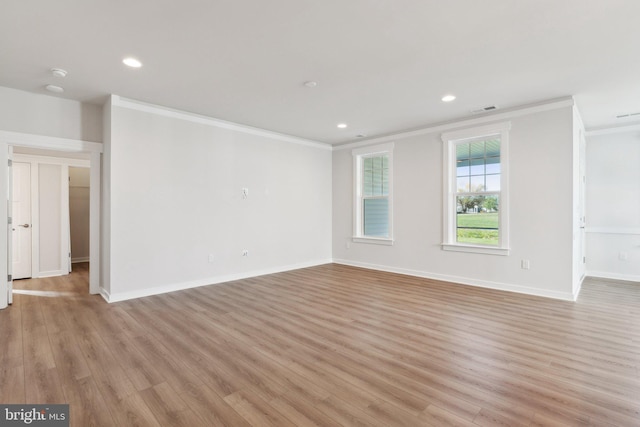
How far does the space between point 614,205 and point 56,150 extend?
8721 mm

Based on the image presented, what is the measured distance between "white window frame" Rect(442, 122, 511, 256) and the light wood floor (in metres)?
0.93

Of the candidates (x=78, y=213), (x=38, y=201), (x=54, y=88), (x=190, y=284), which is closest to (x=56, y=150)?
(x=54, y=88)

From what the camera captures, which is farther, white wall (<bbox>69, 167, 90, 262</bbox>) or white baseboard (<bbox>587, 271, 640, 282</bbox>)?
white wall (<bbox>69, 167, 90, 262</bbox>)

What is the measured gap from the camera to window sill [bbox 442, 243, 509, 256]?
182 inches

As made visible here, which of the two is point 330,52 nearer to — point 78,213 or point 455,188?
point 455,188

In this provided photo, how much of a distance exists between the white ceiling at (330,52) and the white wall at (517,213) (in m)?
0.68

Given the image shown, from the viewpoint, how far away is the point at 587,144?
18.2 ft

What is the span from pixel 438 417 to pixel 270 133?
516 cm

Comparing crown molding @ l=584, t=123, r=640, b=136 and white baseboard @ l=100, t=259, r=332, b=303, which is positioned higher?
crown molding @ l=584, t=123, r=640, b=136

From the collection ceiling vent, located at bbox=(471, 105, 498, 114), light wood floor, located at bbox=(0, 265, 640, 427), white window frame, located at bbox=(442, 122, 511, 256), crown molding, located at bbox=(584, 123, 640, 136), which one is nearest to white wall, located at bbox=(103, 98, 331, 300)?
light wood floor, located at bbox=(0, 265, 640, 427)

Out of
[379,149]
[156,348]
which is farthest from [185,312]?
[379,149]

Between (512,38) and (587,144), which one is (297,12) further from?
(587,144)

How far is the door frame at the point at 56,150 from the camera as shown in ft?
12.3

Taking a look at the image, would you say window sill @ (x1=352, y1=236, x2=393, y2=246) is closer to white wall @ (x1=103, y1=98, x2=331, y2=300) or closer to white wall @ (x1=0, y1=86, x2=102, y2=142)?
white wall @ (x1=103, y1=98, x2=331, y2=300)
